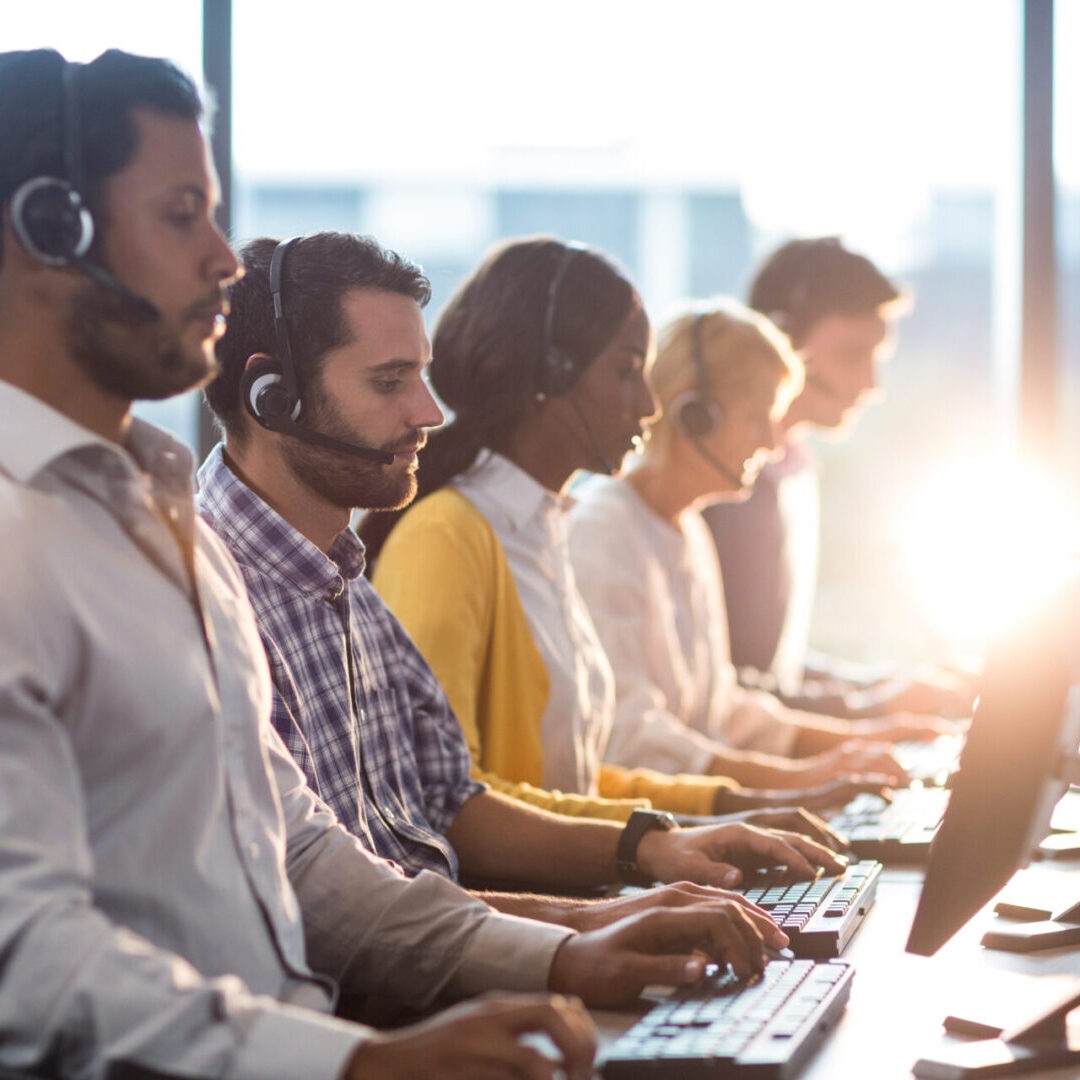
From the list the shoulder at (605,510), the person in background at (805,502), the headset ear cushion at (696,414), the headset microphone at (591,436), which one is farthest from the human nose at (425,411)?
the person in background at (805,502)

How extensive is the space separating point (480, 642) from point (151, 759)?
3.05 ft

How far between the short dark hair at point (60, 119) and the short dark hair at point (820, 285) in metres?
2.39

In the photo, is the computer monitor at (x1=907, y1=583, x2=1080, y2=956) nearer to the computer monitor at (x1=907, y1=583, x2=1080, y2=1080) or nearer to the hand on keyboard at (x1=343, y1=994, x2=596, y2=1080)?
the computer monitor at (x1=907, y1=583, x2=1080, y2=1080)

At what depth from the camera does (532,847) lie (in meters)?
1.59

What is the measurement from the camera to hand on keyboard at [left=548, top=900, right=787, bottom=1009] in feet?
3.61

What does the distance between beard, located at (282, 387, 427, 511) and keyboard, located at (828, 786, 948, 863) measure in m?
0.75

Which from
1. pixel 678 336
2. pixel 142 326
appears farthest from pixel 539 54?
pixel 142 326

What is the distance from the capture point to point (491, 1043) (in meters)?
0.80

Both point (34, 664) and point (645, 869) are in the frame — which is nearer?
point (34, 664)

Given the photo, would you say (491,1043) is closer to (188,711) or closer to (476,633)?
(188,711)

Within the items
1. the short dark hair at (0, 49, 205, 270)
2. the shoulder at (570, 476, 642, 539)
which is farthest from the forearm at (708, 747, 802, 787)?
the short dark hair at (0, 49, 205, 270)

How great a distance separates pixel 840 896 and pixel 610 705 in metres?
0.76

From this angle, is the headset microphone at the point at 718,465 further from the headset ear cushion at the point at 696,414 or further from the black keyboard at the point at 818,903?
the black keyboard at the point at 818,903

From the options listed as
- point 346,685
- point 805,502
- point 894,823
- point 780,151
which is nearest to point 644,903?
point 346,685
